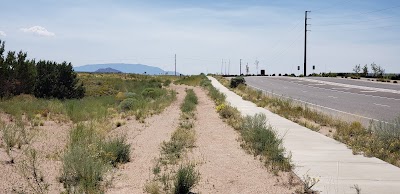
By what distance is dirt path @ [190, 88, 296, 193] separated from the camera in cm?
862

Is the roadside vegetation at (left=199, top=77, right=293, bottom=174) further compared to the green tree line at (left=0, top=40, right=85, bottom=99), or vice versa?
the green tree line at (left=0, top=40, right=85, bottom=99)

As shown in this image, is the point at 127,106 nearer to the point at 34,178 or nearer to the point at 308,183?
the point at 34,178

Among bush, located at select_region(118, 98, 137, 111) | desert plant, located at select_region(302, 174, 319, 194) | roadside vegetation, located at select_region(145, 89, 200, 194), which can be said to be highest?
desert plant, located at select_region(302, 174, 319, 194)

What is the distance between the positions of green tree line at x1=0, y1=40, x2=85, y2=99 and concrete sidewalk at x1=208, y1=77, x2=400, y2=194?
2924 cm

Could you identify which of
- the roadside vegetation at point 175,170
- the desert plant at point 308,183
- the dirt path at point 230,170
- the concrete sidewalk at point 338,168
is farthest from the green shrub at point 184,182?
the concrete sidewalk at point 338,168

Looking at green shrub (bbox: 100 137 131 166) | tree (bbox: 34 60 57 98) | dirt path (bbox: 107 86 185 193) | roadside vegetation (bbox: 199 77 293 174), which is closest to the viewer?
dirt path (bbox: 107 86 185 193)

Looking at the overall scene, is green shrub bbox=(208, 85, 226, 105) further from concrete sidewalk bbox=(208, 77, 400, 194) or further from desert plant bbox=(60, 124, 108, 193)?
desert plant bbox=(60, 124, 108, 193)

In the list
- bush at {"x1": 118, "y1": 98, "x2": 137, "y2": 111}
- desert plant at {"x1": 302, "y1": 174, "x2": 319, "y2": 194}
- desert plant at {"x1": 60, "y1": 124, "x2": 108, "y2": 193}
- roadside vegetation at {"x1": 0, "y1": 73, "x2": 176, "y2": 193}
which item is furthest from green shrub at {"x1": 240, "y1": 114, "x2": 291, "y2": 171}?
bush at {"x1": 118, "y1": 98, "x2": 137, "y2": 111}

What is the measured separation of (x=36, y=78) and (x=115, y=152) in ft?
114

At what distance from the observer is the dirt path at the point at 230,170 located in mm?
8625

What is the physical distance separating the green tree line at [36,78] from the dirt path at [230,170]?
2651 centimetres

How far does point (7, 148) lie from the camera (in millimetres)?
12445

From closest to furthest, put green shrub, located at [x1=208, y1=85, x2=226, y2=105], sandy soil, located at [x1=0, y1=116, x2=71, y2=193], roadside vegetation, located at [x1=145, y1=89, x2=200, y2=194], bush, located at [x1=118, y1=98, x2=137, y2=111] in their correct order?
roadside vegetation, located at [x1=145, y1=89, x2=200, y2=194], sandy soil, located at [x1=0, y1=116, x2=71, y2=193], bush, located at [x1=118, y1=98, x2=137, y2=111], green shrub, located at [x1=208, y1=85, x2=226, y2=105]

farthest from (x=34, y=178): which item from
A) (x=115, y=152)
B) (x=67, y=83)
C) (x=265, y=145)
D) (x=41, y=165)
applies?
(x=67, y=83)
